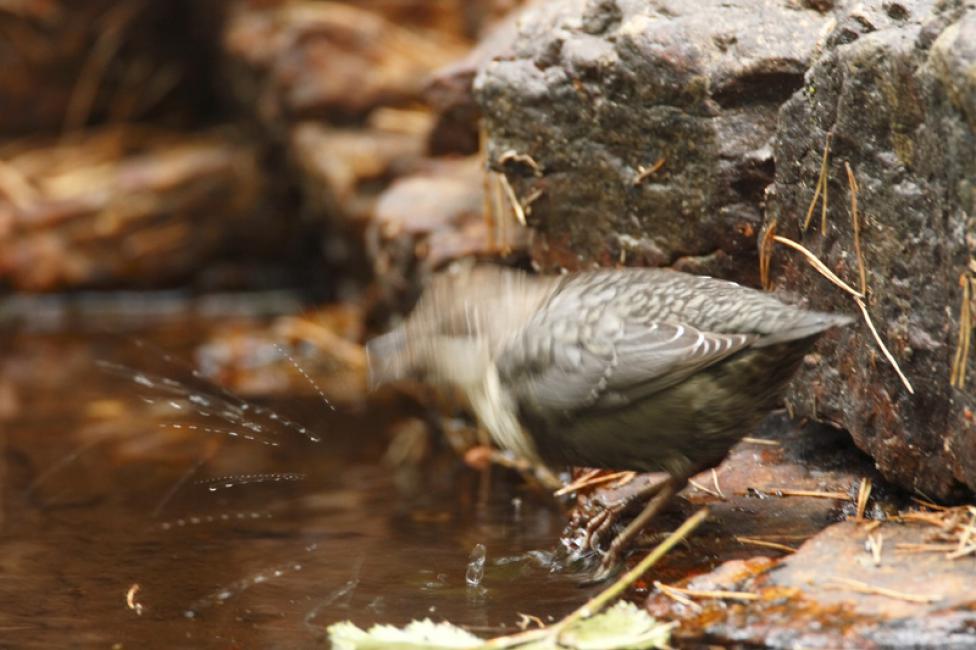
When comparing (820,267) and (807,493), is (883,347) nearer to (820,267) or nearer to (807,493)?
(820,267)

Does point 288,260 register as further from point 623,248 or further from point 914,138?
point 914,138

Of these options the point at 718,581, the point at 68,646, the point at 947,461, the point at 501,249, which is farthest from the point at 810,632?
the point at 501,249

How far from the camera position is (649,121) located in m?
4.82

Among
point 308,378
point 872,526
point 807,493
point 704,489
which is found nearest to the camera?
point 872,526

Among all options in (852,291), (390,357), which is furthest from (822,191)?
(390,357)

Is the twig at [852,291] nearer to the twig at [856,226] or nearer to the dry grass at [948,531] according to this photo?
the twig at [856,226]

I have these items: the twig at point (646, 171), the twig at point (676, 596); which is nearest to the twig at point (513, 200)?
the twig at point (646, 171)

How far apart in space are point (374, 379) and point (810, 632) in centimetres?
201

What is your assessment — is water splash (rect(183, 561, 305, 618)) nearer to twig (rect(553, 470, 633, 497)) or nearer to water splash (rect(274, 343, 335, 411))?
water splash (rect(274, 343, 335, 411))

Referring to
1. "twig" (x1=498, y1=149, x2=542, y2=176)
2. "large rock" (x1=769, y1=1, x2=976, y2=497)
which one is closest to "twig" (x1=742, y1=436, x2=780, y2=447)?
"large rock" (x1=769, y1=1, x2=976, y2=497)

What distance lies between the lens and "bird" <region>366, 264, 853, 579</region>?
3.72m

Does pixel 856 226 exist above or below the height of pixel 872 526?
above

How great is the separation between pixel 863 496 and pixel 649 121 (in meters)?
1.62

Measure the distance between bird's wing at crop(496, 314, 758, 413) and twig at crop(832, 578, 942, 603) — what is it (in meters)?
0.72
